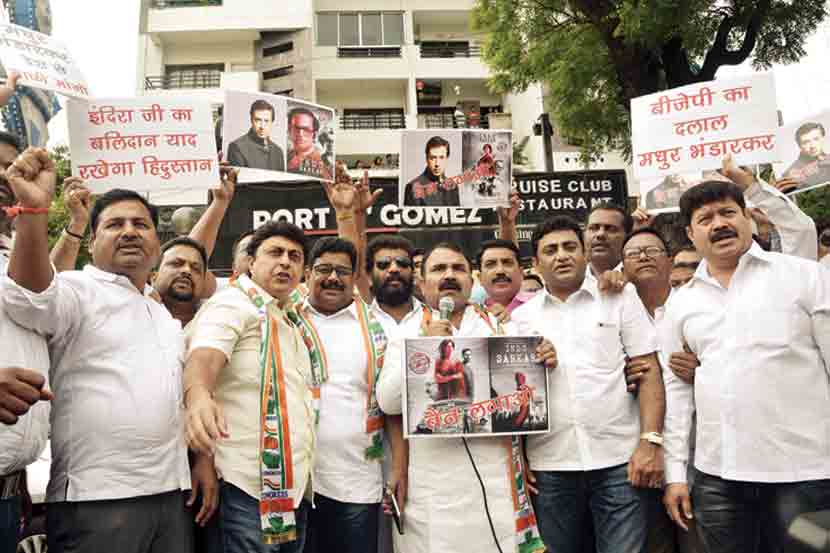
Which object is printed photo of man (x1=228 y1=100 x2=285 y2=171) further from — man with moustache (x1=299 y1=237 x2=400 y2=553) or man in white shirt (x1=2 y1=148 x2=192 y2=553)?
man in white shirt (x1=2 y1=148 x2=192 y2=553)

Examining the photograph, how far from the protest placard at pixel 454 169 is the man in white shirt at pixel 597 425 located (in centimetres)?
140

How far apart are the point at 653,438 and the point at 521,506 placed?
703 mm

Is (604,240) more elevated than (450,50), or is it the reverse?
(450,50)

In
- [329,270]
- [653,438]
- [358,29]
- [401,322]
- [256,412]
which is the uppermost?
[358,29]

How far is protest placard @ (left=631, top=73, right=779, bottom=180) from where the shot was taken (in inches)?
173

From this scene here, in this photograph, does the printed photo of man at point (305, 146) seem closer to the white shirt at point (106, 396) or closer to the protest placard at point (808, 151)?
the white shirt at point (106, 396)

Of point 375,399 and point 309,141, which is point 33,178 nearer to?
point 375,399

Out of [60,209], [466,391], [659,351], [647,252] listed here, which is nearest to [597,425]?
[659,351]

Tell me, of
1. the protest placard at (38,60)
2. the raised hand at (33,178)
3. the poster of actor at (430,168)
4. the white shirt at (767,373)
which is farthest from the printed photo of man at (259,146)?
the white shirt at (767,373)

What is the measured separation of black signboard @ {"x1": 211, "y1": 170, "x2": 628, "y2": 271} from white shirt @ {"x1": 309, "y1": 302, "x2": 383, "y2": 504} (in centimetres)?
544

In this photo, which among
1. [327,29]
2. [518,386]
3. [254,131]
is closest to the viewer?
[518,386]

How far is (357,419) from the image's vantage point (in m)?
3.34

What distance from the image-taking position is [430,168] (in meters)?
4.79

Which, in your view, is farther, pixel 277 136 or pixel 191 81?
pixel 191 81
